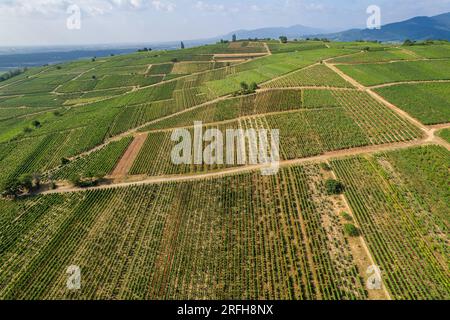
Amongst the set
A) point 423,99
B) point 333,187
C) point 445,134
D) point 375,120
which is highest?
point 423,99

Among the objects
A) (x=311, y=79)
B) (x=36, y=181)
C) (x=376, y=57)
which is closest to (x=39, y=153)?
(x=36, y=181)

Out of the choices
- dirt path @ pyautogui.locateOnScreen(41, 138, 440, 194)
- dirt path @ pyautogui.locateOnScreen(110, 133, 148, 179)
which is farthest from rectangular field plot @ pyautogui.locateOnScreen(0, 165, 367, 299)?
dirt path @ pyautogui.locateOnScreen(110, 133, 148, 179)

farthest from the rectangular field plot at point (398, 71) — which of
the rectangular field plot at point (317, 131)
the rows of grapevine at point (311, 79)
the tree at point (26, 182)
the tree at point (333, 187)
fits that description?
the tree at point (26, 182)

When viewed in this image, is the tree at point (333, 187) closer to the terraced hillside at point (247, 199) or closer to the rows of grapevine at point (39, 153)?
the terraced hillside at point (247, 199)

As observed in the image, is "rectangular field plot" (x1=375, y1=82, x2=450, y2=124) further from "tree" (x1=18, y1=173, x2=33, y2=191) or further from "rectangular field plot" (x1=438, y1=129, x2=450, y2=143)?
"tree" (x1=18, y1=173, x2=33, y2=191)

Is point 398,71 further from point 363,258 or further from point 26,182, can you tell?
point 26,182

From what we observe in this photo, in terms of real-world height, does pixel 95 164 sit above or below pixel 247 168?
above
